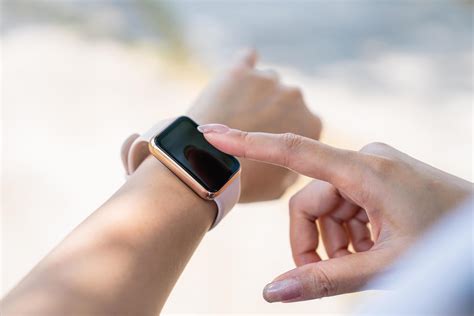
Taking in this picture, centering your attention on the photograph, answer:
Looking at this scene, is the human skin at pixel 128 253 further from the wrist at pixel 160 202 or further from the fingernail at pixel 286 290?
the fingernail at pixel 286 290

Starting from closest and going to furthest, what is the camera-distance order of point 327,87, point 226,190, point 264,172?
point 226,190
point 264,172
point 327,87

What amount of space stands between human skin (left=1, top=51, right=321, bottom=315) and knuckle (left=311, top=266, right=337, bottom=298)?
201 millimetres

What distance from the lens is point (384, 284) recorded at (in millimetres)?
776

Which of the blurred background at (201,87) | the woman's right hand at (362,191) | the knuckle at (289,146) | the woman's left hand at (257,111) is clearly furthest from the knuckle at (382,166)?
the blurred background at (201,87)

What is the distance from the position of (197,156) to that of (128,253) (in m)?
0.23

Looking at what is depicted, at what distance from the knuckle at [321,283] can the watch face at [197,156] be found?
234mm

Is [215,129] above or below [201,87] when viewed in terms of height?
below

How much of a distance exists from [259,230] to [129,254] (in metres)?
0.65

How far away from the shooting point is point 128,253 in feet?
2.52

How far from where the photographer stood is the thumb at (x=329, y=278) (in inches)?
29.9

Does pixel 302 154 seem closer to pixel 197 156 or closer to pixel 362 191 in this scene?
pixel 362 191

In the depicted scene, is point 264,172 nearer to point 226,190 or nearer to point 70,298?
point 226,190

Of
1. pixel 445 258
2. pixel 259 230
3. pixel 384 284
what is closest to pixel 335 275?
pixel 384 284

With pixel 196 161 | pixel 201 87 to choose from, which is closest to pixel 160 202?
pixel 196 161
